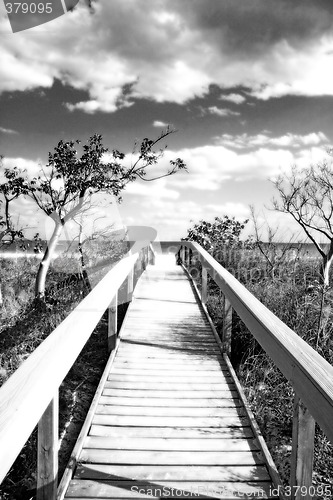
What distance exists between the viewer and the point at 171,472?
97.3 inches

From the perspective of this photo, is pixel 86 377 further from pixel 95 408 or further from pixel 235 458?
pixel 235 458

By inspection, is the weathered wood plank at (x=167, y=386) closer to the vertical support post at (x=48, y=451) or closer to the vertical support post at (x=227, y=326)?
the vertical support post at (x=227, y=326)

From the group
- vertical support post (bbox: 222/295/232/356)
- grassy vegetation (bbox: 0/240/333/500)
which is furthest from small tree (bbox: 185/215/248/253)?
vertical support post (bbox: 222/295/232/356)

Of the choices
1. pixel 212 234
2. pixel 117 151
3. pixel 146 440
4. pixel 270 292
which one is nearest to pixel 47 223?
pixel 117 151

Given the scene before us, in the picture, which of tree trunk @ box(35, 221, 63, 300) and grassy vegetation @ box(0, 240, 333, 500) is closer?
grassy vegetation @ box(0, 240, 333, 500)

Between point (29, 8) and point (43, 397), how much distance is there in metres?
5.35

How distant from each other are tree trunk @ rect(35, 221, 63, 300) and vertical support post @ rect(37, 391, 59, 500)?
10293 mm

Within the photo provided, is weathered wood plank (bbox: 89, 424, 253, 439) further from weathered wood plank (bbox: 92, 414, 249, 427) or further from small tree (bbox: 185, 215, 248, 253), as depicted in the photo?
small tree (bbox: 185, 215, 248, 253)

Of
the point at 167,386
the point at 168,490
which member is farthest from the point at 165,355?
the point at 168,490

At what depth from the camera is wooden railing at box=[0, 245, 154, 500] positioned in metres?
1.30

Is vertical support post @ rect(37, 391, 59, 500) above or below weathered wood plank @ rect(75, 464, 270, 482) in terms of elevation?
above

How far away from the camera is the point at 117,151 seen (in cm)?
1276

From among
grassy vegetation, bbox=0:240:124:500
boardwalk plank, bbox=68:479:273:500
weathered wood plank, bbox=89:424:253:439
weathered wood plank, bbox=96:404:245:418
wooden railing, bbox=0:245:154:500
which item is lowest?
grassy vegetation, bbox=0:240:124:500

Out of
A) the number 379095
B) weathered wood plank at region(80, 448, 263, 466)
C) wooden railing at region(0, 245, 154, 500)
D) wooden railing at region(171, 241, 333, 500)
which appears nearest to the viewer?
wooden railing at region(0, 245, 154, 500)
